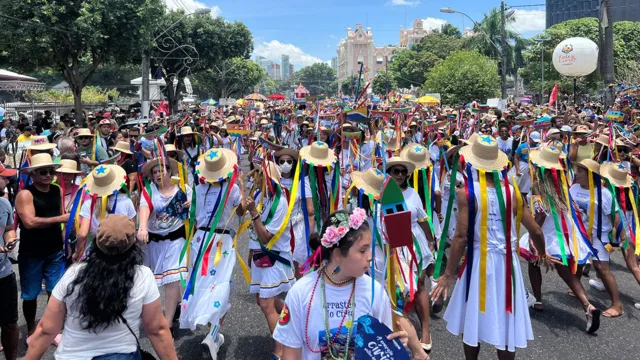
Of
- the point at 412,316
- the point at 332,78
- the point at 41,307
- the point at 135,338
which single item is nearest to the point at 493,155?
the point at 412,316

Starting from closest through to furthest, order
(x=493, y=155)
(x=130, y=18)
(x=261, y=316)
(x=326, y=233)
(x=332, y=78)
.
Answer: (x=326, y=233) < (x=493, y=155) < (x=261, y=316) < (x=130, y=18) < (x=332, y=78)

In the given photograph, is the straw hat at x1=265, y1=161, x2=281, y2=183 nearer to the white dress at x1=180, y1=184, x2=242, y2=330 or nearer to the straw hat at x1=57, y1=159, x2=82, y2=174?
the white dress at x1=180, y1=184, x2=242, y2=330

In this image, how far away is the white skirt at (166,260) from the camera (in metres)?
4.20

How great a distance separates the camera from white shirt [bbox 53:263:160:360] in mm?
2408

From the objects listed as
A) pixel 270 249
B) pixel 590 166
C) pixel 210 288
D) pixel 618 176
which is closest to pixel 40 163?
pixel 210 288

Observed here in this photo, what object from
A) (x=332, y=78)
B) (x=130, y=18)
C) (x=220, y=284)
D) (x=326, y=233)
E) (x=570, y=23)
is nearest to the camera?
(x=326, y=233)

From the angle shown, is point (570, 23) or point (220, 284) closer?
point (220, 284)

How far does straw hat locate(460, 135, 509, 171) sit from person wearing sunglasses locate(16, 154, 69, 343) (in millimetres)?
3282

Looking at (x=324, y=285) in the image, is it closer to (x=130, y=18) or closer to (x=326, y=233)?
(x=326, y=233)

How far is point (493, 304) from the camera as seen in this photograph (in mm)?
3357

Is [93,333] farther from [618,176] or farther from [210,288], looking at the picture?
[618,176]

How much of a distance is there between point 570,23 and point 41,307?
181ft

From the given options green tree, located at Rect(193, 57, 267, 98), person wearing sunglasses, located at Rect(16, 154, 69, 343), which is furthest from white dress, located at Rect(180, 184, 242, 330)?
green tree, located at Rect(193, 57, 267, 98)

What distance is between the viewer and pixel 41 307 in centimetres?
520
